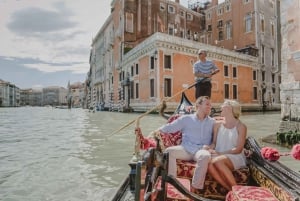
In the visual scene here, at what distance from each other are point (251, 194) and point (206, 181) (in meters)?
0.50

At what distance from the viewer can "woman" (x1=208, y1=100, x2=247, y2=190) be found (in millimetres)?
2209

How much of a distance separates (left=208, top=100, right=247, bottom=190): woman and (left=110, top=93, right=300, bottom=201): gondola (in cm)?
9

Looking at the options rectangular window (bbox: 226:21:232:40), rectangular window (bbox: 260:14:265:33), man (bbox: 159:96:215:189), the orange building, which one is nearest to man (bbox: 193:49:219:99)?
man (bbox: 159:96:215:189)

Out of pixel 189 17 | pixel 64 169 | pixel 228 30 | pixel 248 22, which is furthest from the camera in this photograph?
pixel 189 17

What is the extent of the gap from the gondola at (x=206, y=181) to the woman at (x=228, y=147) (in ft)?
0.29

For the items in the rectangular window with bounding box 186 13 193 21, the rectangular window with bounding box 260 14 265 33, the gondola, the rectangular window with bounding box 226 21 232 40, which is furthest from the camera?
the rectangular window with bounding box 186 13 193 21

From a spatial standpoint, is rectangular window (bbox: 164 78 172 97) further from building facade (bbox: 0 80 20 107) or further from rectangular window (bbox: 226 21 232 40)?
building facade (bbox: 0 80 20 107)

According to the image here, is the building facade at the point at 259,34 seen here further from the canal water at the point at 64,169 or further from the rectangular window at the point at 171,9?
the canal water at the point at 64,169

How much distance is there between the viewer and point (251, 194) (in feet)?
6.04

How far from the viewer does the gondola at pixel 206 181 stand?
5.33ft

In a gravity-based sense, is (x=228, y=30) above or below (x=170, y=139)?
above

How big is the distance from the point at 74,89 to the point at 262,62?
227ft

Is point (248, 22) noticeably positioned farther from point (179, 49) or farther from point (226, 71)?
point (179, 49)

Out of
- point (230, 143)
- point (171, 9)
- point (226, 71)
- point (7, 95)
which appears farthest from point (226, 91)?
point (7, 95)
